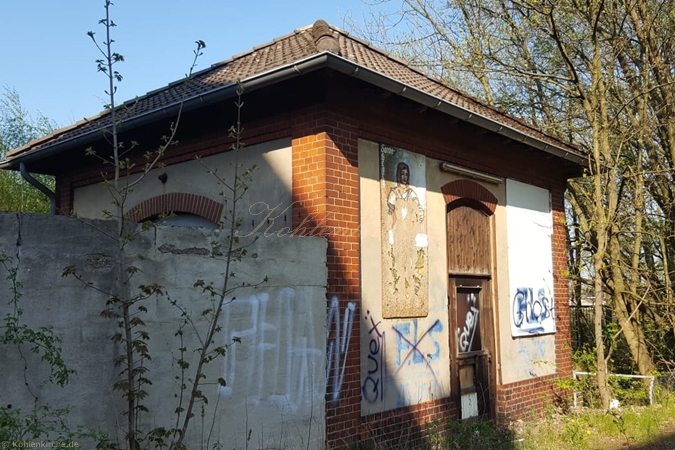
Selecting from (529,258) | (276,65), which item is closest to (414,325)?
(529,258)

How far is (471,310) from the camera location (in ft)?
30.0

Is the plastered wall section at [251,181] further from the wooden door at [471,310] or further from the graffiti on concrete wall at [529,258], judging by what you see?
the graffiti on concrete wall at [529,258]

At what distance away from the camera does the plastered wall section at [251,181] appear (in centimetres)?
723

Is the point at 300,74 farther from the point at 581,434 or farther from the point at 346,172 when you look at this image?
the point at 581,434

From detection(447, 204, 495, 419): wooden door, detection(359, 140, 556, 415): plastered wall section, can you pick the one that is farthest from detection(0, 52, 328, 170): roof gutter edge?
detection(447, 204, 495, 419): wooden door

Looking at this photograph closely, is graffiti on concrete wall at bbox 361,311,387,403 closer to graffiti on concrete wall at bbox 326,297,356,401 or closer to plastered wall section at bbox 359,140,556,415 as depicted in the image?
plastered wall section at bbox 359,140,556,415

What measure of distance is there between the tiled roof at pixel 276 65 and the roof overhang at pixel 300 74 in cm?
5

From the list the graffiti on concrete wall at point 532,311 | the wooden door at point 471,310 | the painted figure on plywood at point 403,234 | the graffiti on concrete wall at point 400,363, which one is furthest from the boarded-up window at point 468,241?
the graffiti on concrete wall at point 400,363

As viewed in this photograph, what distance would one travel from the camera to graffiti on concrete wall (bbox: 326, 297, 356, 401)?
21.5 ft

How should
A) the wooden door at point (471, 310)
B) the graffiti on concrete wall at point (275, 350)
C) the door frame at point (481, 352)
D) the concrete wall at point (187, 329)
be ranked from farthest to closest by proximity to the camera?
the wooden door at point (471, 310)
the door frame at point (481, 352)
the graffiti on concrete wall at point (275, 350)
the concrete wall at point (187, 329)

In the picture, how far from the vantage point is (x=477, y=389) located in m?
9.05

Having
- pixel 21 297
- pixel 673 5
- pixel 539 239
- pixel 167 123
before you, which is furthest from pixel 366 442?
pixel 673 5

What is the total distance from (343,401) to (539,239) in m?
5.38

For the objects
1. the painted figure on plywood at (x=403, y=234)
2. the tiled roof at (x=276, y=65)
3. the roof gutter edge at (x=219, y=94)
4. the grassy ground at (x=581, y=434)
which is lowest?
the grassy ground at (x=581, y=434)
